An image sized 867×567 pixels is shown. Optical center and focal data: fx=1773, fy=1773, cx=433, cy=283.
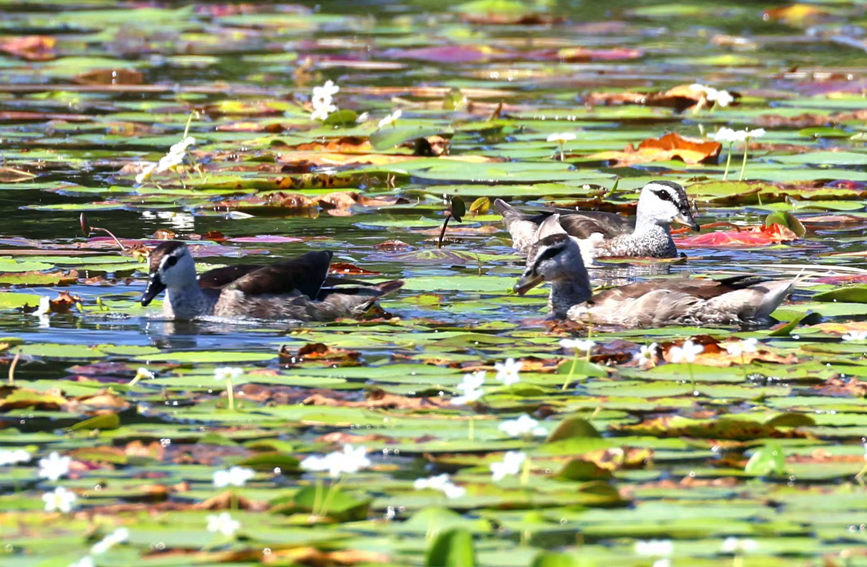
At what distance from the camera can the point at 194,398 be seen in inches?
276

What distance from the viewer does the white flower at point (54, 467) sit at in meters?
5.58

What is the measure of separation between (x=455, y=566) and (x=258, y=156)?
10103mm

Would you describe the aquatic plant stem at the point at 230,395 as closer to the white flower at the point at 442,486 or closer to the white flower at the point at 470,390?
the white flower at the point at 470,390

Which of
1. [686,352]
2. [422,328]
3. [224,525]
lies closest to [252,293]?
[422,328]

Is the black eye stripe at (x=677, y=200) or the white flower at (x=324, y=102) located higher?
the white flower at (x=324, y=102)

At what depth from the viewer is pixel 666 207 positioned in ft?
38.6

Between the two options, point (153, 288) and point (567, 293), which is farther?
point (567, 293)

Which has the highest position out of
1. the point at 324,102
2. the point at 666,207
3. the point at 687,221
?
the point at 324,102

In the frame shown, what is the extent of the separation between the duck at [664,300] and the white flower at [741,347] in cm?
129

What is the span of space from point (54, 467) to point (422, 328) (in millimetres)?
3304

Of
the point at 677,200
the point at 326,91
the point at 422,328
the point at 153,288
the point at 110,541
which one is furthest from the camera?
the point at 326,91

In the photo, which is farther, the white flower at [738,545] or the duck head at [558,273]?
the duck head at [558,273]

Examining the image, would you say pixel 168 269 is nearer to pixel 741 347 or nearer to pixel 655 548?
pixel 741 347

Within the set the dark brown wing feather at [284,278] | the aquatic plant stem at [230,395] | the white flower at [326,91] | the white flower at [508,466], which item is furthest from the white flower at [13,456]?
the white flower at [326,91]
